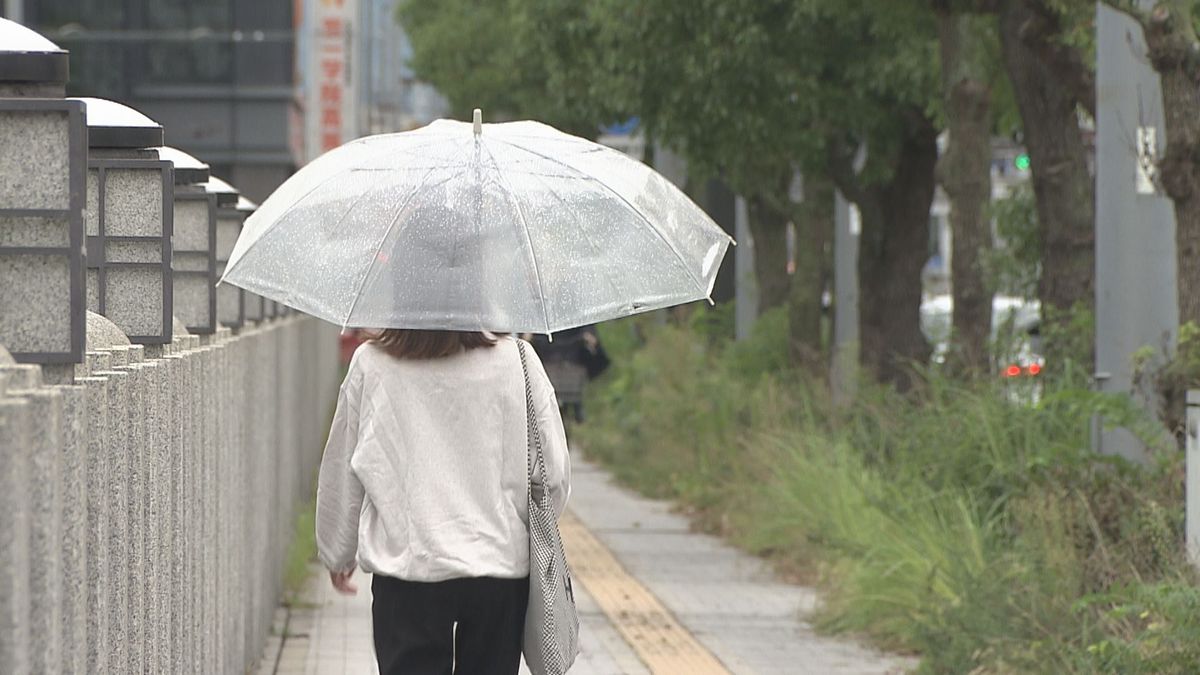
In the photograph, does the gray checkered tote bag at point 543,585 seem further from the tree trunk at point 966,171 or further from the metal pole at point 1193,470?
the tree trunk at point 966,171

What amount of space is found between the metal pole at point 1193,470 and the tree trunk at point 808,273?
9943 mm

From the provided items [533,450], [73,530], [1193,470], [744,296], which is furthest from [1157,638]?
[744,296]

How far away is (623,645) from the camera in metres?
9.28

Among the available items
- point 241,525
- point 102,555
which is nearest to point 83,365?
point 102,555

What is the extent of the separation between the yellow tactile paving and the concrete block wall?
1.63m

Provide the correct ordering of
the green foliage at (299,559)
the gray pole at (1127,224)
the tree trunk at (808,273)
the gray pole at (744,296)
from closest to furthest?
the gray pole at (1127,224)
the green foliage at (299,559)
the tree trunk at (808,273)
the gray pole at (744,296)

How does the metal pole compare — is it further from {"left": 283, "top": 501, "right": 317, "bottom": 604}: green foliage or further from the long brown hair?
{"left": 283, "top": 501, "right": 317, "bottom": 604}: green foliage

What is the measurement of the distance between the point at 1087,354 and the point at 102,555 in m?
8.20

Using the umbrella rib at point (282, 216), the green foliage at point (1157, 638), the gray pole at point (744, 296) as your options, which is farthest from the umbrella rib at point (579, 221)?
the gray pole at point (744, 296)

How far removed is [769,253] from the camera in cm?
2203

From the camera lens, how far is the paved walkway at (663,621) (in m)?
8.77

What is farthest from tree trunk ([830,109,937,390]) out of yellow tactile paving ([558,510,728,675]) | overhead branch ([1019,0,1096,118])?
overhead branch ([1019,0,1096,118])

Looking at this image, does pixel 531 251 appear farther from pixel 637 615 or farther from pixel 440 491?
pixel 637 615

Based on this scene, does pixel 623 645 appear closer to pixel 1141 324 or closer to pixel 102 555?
pixel 1141 324
